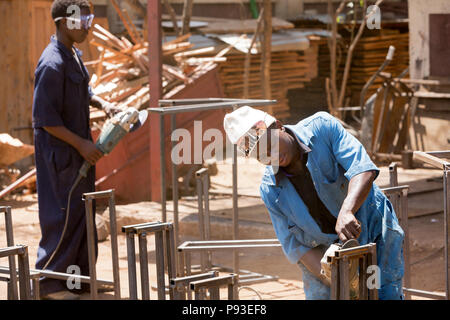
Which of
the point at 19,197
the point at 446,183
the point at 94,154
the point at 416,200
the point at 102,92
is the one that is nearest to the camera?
the point at 446,183

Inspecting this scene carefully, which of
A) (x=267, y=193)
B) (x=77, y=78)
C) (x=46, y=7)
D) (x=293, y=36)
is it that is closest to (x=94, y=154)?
(x=77, y=78)

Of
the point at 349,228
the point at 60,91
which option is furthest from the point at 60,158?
the point at 349,228

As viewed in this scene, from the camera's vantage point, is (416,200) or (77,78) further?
(416,200)

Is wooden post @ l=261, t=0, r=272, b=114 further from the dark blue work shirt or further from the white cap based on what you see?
the white cap

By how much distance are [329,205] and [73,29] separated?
3.05 m

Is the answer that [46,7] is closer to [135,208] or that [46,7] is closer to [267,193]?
[135,208]

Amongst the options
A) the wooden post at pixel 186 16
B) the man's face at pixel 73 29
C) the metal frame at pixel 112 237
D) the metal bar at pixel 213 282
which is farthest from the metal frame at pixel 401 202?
the wooden post at pixel 186 16

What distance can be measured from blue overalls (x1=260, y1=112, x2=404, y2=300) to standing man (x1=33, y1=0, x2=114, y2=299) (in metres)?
2.68

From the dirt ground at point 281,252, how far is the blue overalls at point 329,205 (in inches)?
74.7

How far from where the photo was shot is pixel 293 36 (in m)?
16.2

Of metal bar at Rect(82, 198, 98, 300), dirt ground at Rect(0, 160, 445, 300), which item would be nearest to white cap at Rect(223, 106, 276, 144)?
metal bar at Rect(82, 198, 98, 300)

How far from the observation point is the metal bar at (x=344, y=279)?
111 inches

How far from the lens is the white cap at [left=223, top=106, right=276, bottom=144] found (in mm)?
3381

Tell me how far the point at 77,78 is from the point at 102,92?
357cm
